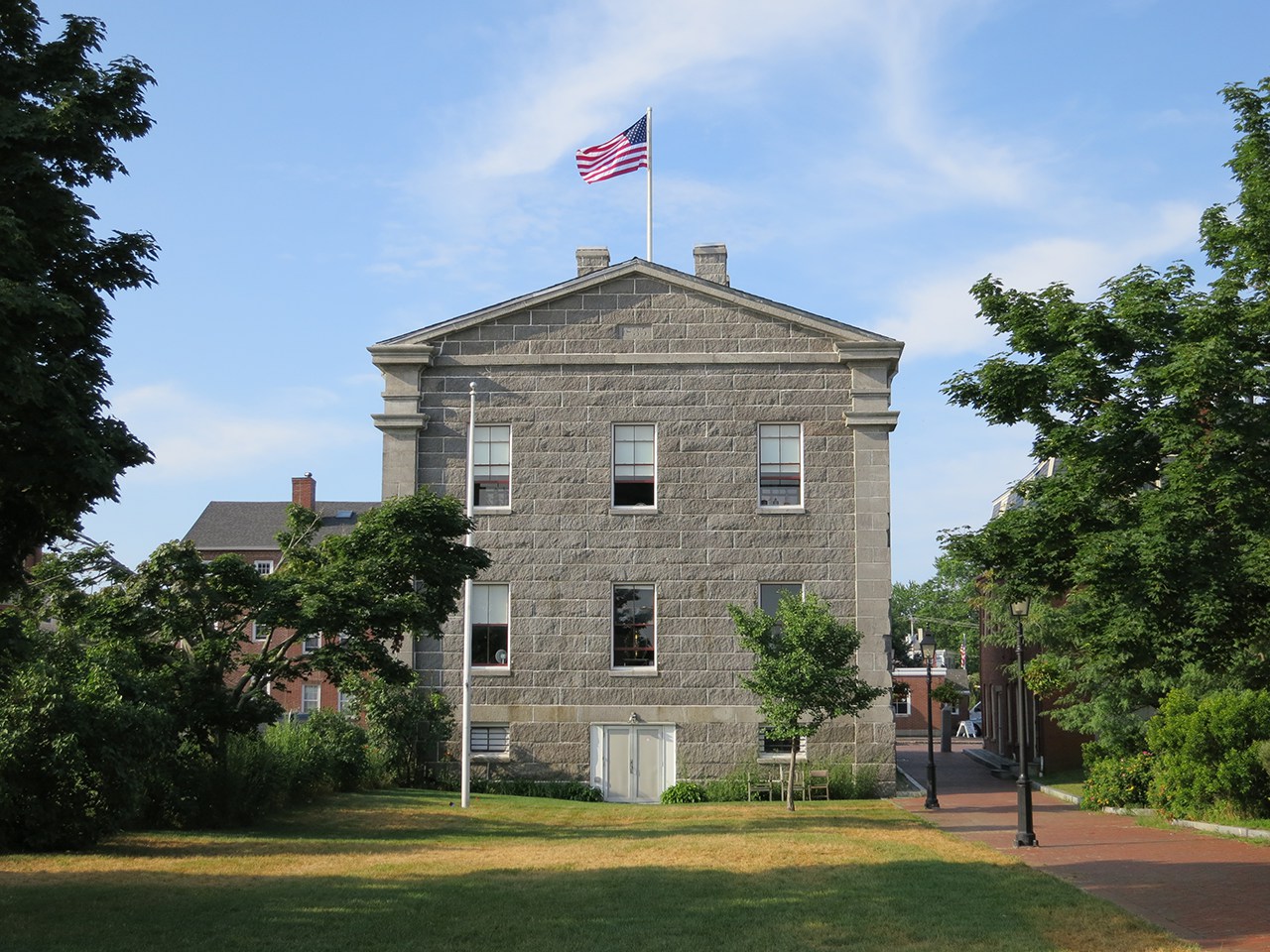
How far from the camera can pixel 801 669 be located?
86.6ft

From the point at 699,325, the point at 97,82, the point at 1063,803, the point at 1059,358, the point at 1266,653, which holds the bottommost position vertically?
the point at 1063,803

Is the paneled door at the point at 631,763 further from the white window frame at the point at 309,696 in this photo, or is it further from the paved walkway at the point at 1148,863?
the white window frame at the point at 309,696

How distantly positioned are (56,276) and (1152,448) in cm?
1170

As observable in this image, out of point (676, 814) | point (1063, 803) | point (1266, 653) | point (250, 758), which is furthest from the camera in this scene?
point (1063, 803)

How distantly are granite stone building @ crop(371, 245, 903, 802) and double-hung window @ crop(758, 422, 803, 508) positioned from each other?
5 centimetres

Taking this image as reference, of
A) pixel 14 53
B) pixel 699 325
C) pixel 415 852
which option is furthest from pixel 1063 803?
pixel 14 53

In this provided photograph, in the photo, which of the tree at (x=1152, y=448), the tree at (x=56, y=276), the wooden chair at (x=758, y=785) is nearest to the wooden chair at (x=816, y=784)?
the wooden chair at (x=758, y=785)

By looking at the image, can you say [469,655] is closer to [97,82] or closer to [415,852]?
[415,852]

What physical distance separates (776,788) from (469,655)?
27.1 ft

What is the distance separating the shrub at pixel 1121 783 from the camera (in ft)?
88.0

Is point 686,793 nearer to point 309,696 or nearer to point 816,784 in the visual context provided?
point 816,784

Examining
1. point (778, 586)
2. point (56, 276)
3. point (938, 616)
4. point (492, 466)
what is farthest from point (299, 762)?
point (938, 616)

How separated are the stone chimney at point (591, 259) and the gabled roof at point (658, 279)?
1909mm

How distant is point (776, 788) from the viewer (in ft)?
104
